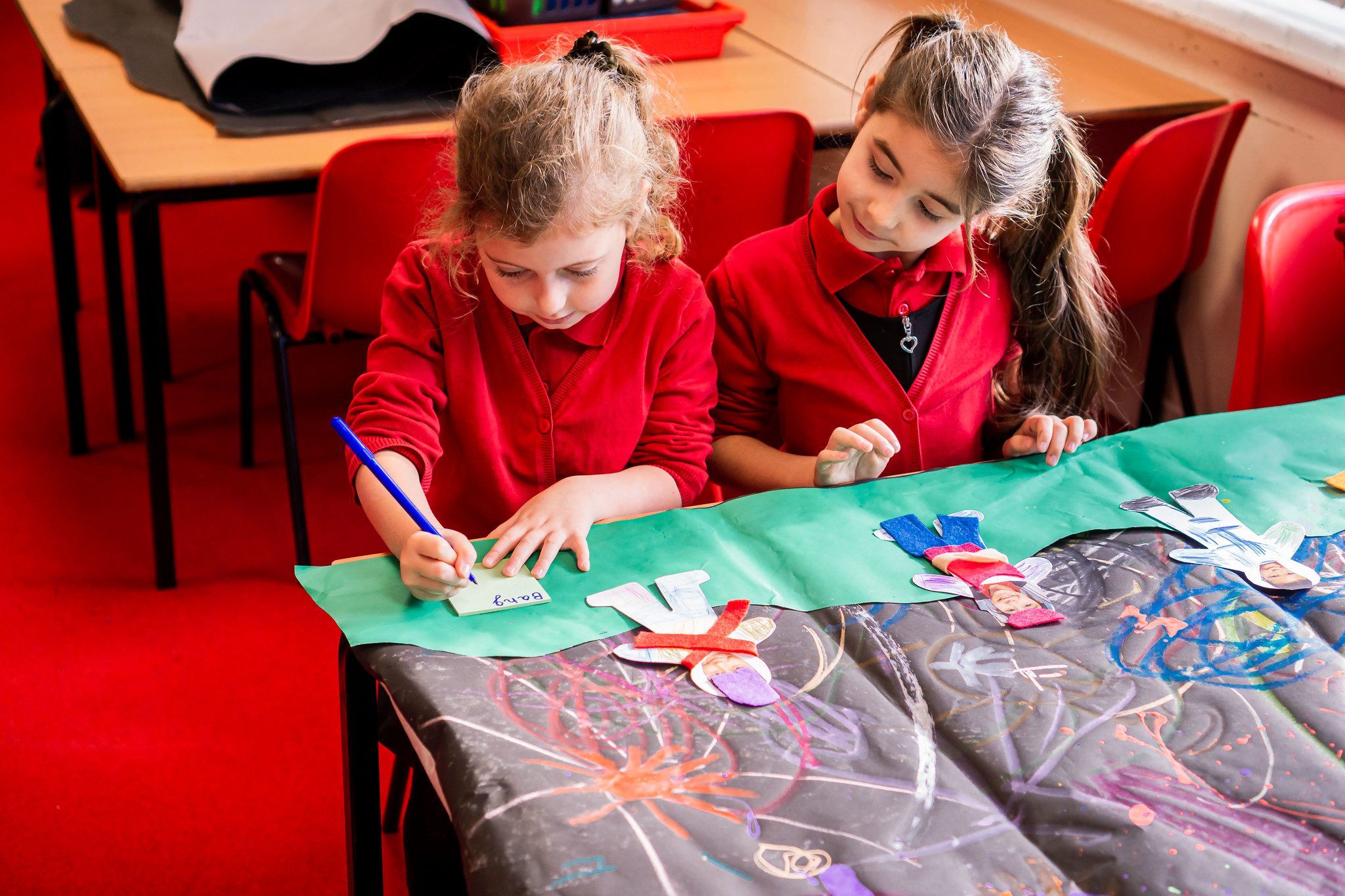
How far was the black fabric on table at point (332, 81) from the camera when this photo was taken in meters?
1.93

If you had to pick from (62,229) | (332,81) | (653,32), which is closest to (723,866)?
(332,81)

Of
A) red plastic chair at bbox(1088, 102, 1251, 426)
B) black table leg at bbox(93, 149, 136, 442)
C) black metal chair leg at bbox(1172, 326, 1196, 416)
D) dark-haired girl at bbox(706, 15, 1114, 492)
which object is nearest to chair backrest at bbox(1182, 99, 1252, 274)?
red plastic chair at bbox(1088, 102, 1251, 426)

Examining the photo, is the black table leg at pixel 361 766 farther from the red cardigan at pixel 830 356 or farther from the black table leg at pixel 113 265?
the black table leg at pixel 113 265

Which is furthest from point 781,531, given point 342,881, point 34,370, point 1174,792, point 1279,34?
point 34,370

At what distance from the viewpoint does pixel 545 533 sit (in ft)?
3.33

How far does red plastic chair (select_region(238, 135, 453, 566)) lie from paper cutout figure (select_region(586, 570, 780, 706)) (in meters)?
0.79

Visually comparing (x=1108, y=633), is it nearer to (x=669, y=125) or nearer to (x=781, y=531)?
(x=781, y=531)

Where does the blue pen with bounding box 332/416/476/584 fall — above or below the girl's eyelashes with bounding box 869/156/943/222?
below

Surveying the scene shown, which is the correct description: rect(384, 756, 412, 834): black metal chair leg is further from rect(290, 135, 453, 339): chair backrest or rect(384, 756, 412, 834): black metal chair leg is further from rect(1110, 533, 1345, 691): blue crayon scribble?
rect(1110, 533, 1345, 691): blue crayon scribble

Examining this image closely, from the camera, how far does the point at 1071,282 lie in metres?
1.33

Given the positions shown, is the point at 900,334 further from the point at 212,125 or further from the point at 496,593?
the point at 212,125

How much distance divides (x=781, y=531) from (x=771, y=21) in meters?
2.02

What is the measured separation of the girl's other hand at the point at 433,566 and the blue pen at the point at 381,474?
0.05ft

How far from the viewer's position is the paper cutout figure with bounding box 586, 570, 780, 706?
856mm
